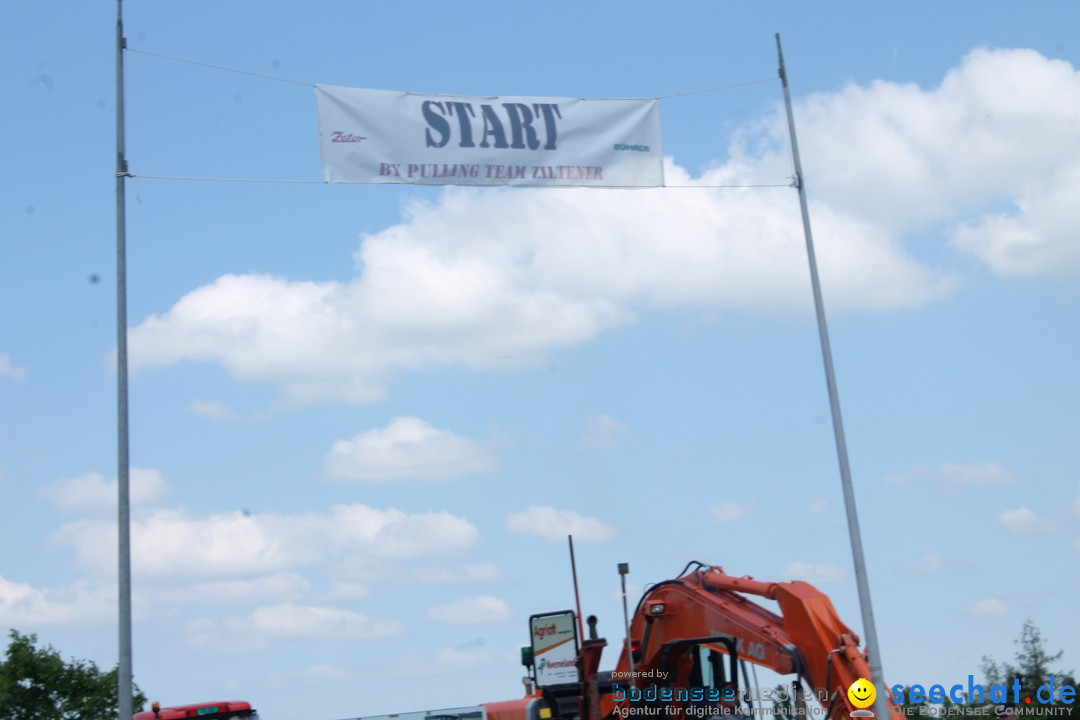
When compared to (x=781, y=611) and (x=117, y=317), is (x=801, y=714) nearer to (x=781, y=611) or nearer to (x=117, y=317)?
(x=781, y=611)

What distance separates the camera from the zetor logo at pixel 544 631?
53.8 feet

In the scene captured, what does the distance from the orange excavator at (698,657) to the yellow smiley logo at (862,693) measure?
0.03m

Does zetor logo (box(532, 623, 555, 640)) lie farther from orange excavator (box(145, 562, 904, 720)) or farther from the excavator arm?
the excavator arm

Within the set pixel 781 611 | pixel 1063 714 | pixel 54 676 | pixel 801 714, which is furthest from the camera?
pixel 54 676

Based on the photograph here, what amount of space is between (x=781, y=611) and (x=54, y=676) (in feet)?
127

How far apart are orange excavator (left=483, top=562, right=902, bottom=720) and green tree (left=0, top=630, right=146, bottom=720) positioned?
108ft

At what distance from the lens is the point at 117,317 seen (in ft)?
50.1

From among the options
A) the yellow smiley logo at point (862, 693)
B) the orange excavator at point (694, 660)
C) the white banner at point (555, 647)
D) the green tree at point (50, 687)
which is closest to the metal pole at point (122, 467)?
the orange excavator at point (694, 660)

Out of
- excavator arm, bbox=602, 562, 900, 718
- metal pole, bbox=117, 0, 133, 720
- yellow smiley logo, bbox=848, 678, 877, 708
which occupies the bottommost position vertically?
yellow smiley logo, bbox=848, 678, 877, 708

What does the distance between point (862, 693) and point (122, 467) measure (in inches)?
343

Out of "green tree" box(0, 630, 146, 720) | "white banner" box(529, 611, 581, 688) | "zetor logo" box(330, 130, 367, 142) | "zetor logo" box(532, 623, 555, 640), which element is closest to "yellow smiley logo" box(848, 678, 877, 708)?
"white banner" box(529, 611, 581, 688)

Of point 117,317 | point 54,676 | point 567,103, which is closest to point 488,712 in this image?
point 117,317

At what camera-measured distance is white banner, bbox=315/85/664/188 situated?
1627cm

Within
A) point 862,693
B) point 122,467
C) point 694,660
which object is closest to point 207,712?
point 122,467
